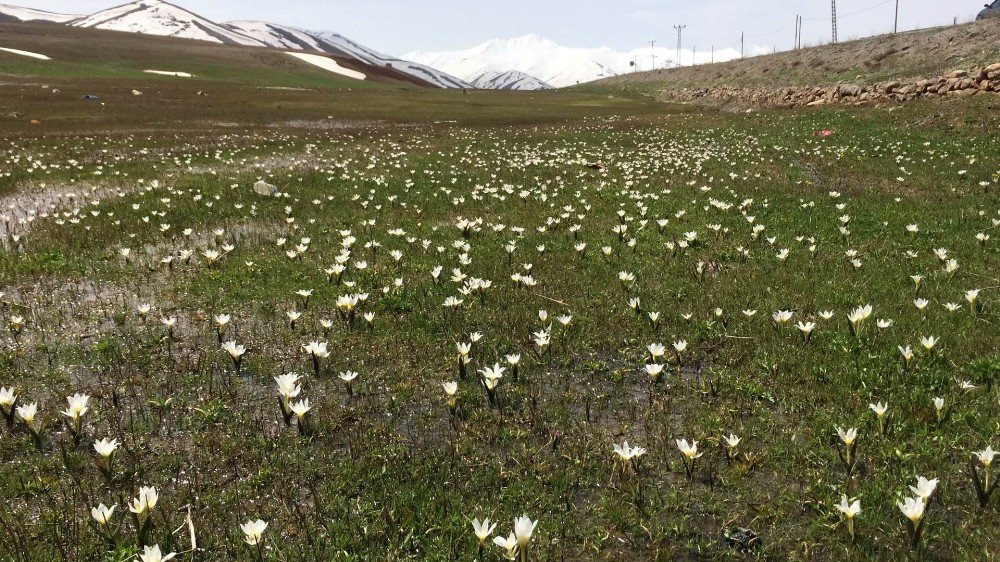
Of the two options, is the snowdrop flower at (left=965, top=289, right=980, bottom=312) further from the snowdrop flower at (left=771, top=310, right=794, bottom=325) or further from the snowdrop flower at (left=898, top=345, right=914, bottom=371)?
the snowdrop flower at (left=771, top=310, right=794, bottom=325)

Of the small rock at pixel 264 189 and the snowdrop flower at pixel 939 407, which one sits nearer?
the snowdrop flower at pixel 939 407

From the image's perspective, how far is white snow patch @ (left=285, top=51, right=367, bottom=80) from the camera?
13400cm

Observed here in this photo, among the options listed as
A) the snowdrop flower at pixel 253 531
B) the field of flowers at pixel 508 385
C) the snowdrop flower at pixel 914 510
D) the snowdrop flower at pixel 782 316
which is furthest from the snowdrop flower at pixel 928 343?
the snowdrop flower at pixel 253 531

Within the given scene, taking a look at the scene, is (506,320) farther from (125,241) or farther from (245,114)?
(245,114)

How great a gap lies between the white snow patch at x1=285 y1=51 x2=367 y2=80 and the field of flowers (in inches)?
5280

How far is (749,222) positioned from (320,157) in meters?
20.2

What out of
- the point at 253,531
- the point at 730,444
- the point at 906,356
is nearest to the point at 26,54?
the point at 253,531

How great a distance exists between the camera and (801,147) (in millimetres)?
23516

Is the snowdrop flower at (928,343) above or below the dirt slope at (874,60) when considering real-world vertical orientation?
below

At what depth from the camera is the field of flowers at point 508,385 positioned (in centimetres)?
381

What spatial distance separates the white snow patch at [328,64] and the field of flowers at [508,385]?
13412 cm

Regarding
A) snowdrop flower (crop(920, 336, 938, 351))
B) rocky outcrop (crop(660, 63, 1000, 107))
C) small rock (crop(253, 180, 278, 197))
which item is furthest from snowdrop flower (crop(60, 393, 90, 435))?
rocky outcrop (crop(660, 63, 1000, 107))

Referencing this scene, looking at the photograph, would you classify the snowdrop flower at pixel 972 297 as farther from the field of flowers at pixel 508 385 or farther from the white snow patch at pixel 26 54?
the white snow patch at pixel 26 54

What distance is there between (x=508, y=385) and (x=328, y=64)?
15225 centimetres
